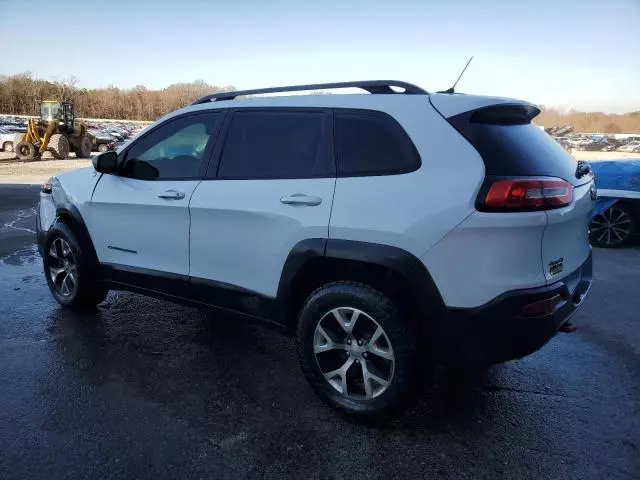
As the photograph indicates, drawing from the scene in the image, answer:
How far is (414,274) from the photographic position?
2436 millimetres

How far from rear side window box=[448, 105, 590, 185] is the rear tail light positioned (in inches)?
2.4

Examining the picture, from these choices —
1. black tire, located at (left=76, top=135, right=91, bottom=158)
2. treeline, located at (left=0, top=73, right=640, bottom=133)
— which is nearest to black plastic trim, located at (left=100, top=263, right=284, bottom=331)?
black tire, located at (left=76, top=135, right=91, bottom=158)

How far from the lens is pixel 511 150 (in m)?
2.46

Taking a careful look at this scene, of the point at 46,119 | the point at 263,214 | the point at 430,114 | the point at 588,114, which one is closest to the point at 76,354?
the point at 263,214

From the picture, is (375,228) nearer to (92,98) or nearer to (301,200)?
(301,200)

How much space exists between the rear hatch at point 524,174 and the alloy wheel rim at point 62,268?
3314 millimetres

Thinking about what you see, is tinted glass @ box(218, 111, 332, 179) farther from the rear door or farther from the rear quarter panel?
the rear quarter panel

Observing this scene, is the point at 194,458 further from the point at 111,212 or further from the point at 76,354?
the point at 111,212

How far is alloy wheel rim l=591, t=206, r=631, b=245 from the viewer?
7141mm

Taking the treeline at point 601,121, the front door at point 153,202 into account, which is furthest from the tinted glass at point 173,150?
the treeline at point 601,121

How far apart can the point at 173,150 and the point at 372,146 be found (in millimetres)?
1655

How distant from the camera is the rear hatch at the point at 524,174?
2.32m

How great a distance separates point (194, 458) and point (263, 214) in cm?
133

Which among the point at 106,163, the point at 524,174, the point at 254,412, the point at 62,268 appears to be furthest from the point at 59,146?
the point at 524,174
